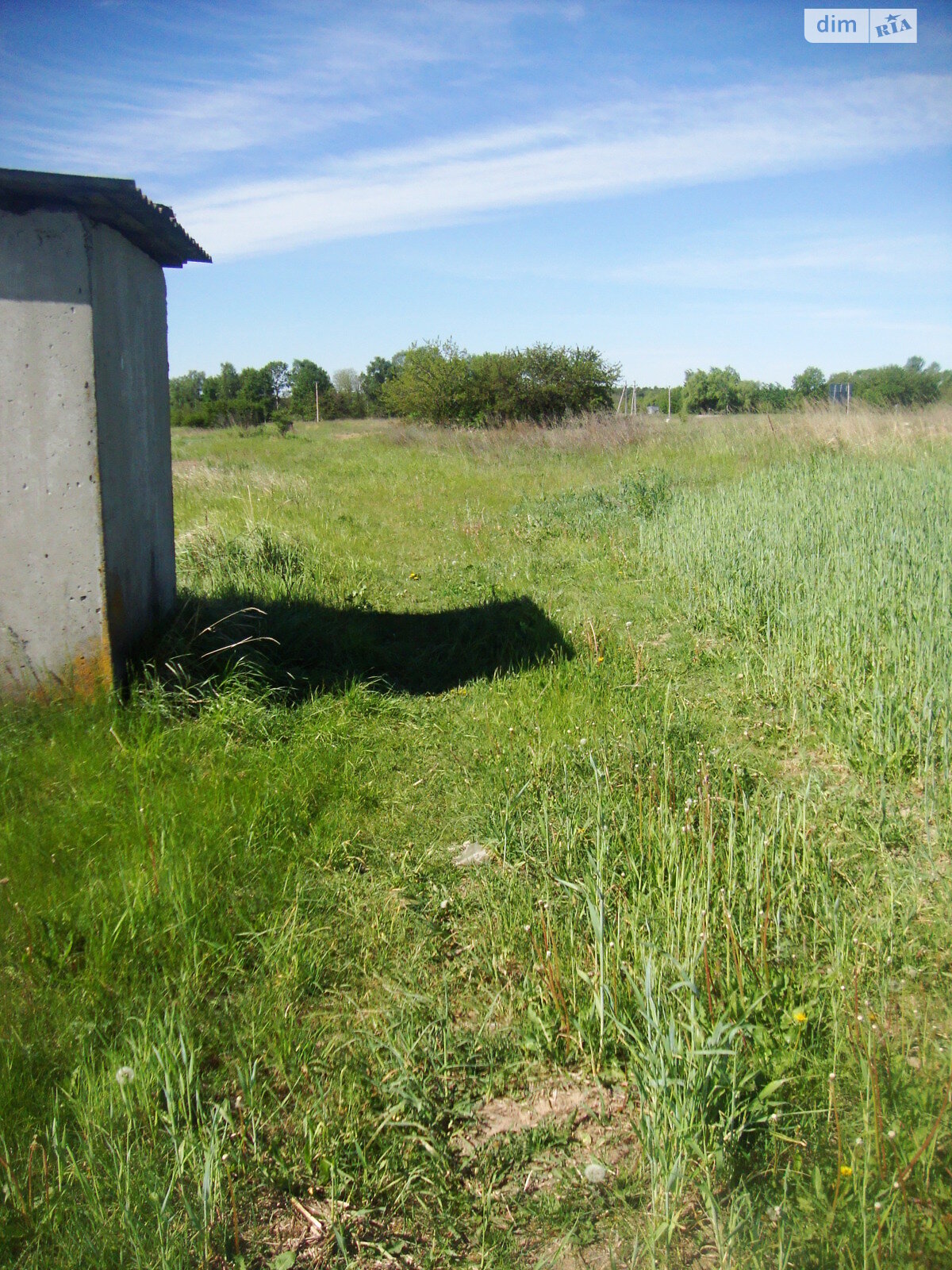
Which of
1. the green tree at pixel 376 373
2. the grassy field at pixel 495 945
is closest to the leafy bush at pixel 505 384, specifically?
the grassy field at pixel 495 945

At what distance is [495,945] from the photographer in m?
2.82

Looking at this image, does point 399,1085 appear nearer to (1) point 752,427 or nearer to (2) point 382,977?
(2) point 382,977

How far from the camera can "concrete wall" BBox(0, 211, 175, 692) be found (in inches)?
166

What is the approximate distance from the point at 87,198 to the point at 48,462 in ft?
4.19

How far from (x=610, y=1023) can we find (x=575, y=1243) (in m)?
0.61

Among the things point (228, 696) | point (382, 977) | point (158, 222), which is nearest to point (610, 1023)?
point (382, 977)

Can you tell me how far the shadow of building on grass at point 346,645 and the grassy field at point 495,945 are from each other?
0.04 m

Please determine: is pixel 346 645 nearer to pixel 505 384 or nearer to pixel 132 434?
pixel 132 434

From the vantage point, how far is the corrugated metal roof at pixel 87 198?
3969mm

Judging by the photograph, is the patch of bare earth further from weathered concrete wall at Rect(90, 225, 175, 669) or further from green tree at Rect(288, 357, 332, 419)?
green tree at Rect(288, 357, 332, 419)

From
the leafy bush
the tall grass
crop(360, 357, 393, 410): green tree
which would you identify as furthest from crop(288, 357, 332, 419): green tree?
the tall grass

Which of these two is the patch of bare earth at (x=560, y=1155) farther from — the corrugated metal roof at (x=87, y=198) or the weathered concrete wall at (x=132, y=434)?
the corrugated metal roof at (x=87, y=198)

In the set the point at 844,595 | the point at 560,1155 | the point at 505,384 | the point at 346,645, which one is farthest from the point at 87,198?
the point at 505,384

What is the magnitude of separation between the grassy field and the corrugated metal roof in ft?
7.45
